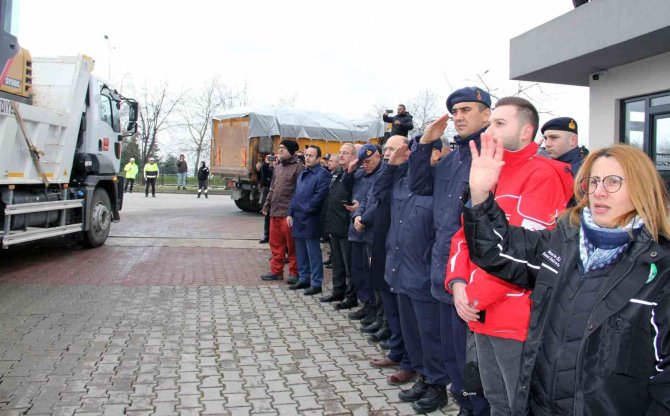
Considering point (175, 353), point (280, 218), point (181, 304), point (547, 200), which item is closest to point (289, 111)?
point (280, 218)

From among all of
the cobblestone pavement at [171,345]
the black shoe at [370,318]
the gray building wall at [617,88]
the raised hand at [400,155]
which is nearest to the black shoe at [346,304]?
the cobblestone pavement at [171,345]

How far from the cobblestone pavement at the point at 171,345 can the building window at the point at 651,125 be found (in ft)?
16.3

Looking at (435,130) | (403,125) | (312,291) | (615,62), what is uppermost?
(615,62)

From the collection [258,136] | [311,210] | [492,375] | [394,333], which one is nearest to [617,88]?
[311,210]

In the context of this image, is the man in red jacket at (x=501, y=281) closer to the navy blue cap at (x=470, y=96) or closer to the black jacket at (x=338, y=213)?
the navy blue cap at (x=470, y=96)

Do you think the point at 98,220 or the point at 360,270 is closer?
the point at 360,270

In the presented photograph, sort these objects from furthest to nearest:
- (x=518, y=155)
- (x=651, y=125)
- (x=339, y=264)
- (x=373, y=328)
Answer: (x=651, y=125) → (x=339, y=264) → (x=373, y=328) → (x=518, y=155)

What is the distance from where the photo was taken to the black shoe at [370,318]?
6281mm

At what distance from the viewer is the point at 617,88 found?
8.72 meters

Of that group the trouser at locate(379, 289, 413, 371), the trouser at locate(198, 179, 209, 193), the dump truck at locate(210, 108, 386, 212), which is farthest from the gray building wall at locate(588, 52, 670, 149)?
the trouser at locate(198, 179, 209, 193)

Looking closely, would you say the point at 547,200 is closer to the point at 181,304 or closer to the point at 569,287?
the point at 569,287

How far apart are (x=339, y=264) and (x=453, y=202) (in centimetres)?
398

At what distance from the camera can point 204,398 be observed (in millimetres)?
4148

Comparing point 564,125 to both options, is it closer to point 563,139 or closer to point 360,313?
point 563,139
